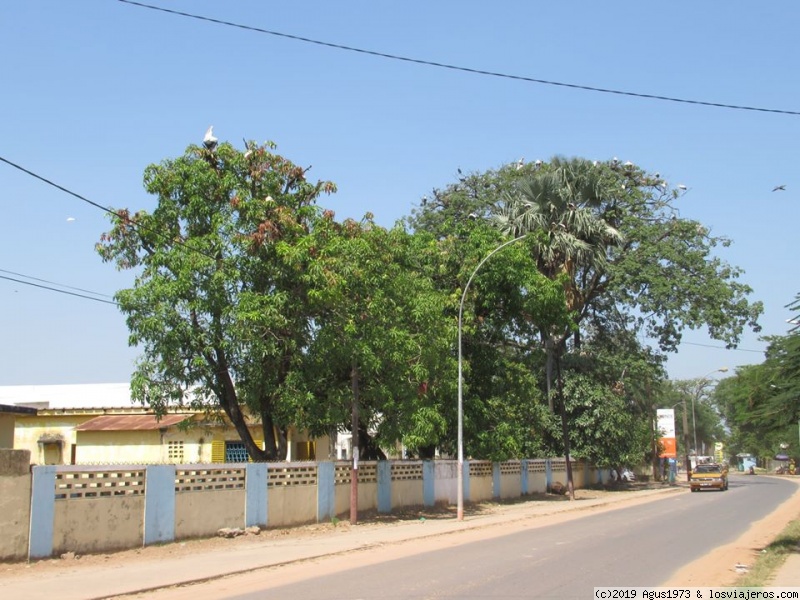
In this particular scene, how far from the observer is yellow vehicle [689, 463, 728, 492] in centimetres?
4803

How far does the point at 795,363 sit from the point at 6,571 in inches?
555

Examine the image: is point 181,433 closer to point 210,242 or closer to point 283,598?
point 210,242

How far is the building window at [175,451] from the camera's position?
32531mm

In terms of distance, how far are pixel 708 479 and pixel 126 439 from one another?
3258 centimetres

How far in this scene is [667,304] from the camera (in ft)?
148

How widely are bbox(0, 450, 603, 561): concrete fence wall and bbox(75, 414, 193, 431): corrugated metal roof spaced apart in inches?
361

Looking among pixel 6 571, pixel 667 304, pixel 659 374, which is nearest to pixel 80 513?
pixel 6 571

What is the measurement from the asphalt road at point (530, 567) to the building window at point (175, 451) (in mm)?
15419

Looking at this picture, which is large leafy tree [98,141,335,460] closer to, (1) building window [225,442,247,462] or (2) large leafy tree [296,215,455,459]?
(2) large leafy tree [296,215,455,459]

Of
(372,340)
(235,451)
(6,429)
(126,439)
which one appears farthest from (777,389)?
(126,439)

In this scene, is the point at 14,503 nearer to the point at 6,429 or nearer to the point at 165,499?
the point at 165,499

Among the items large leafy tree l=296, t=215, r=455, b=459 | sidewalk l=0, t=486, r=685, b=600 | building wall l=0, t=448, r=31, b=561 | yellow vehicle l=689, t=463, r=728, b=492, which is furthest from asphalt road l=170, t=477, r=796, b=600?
yellow vehicle l=689, t=463, r=728, b=492

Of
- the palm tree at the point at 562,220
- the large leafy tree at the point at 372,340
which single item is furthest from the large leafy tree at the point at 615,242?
the large leafy tree at the point at 372,340

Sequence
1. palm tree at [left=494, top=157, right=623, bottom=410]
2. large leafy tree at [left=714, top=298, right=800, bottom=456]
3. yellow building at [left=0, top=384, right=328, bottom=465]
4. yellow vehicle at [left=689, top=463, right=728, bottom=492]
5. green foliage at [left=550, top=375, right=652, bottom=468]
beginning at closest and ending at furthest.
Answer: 1. large leafy tree at [left=714, top=298, right=800, bottom=456]
2. yellow building at [left=0, top=384, right=328, bottom=465]
3. palm tree at [left=494, top=157, right=623, bottom=410]
4. green foliage at [left=550, top=375, right=652, bottom=468]
5. yellow vehicle at [left=689, top=463, right=728, bottom=492]
